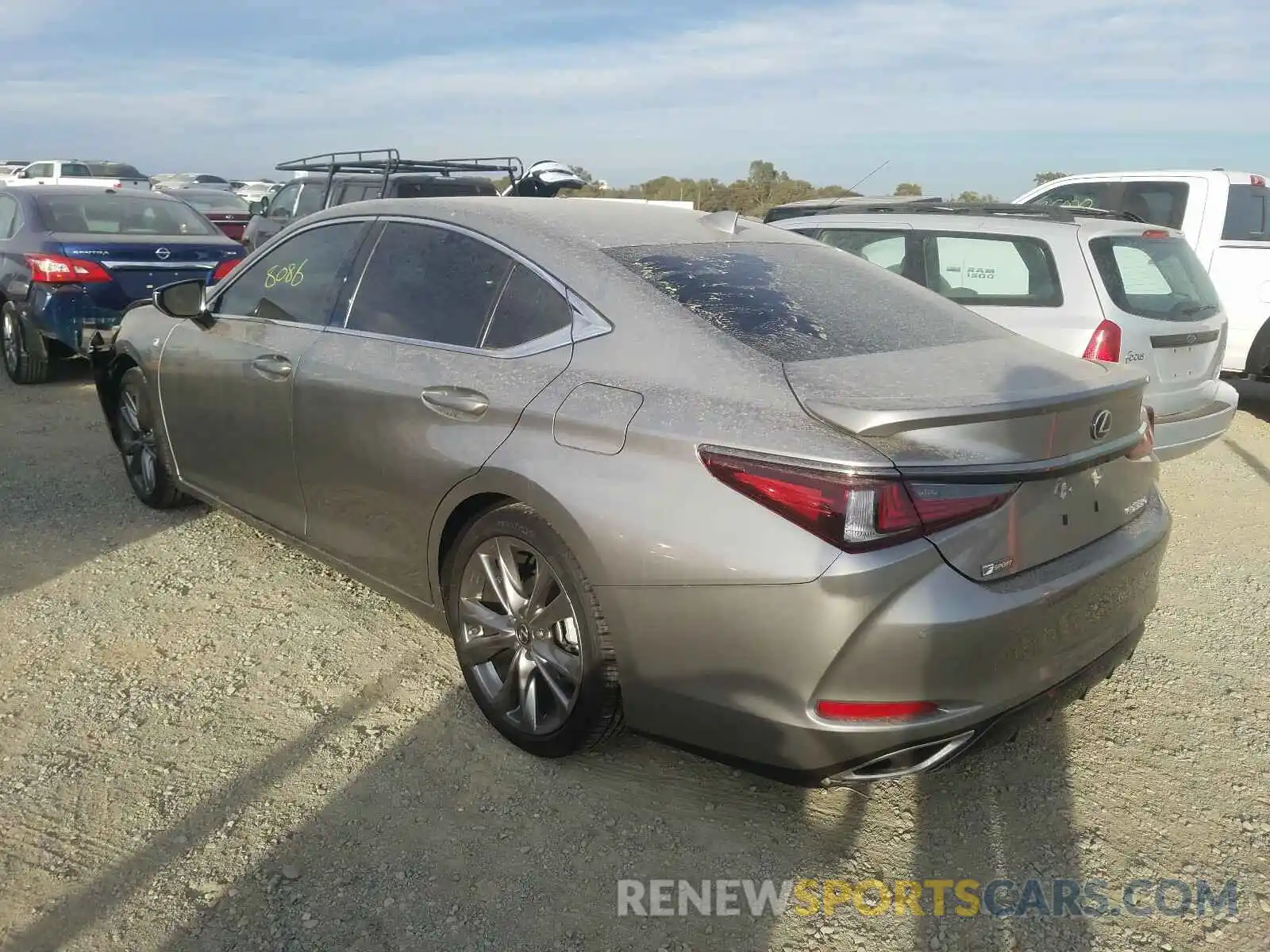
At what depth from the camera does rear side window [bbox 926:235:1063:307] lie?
537 cm

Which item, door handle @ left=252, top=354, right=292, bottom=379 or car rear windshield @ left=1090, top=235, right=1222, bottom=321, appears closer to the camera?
door handle @ left=252, top=354, right=292, bottom=379

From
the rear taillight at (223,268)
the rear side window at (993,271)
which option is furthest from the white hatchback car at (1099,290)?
the rear taillight at (223,268)

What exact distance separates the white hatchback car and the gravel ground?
5.14 ft

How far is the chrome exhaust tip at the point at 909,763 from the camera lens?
2443mm

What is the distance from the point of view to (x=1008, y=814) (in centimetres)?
284

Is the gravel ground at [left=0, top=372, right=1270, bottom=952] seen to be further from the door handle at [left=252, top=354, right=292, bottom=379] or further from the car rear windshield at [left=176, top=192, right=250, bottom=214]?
the car rear windshield at [left=176, top=192, right=250, bottom=214]

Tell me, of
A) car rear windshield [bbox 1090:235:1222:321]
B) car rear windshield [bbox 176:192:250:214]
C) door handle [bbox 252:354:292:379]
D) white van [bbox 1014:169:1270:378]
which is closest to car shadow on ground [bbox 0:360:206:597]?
door handle [bbox 252:354:292:379]

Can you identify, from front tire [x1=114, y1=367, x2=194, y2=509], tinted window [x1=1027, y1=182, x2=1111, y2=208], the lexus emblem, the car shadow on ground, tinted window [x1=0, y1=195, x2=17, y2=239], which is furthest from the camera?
tinted window [x1=1027, y1=182, x2=1111, y2=208]

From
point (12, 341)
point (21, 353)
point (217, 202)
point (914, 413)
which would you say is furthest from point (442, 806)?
point (217, 202)

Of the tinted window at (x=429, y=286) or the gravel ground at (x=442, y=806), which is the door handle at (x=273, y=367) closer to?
the tinted window at (x=429, y=286)

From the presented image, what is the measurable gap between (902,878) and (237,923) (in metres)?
1.59

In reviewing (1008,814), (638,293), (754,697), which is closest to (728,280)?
(638,293)

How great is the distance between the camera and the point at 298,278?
400cm

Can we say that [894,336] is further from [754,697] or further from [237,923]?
[237,923]
